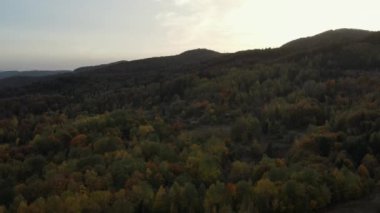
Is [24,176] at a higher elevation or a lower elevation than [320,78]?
lower

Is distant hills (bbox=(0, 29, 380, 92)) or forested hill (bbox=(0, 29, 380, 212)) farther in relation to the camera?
distant hills (bbox=(0, 29, 380, 92))

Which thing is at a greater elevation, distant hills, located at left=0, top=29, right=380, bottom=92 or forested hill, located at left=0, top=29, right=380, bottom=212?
distant hills, located at left=0, top=29, right=380, bottom=92

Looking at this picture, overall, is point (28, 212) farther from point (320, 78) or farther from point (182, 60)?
point (182, 60)

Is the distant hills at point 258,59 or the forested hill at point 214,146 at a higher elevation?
the distant hills at point 258,59

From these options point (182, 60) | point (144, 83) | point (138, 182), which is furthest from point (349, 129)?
point (182, 60)

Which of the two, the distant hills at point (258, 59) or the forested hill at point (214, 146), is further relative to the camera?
the distant hills at point (258, 59)

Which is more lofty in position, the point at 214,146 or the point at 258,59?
the point at 258,59

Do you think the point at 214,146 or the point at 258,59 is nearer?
the point at 214,146

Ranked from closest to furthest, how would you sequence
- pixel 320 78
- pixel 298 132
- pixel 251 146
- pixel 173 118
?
pixel 251 146, pixel 298 132, pixel 173 118, pixel 320 78
